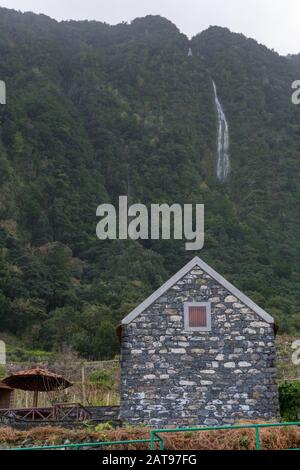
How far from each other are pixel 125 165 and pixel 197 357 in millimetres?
70404

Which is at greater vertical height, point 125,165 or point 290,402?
point 125,165

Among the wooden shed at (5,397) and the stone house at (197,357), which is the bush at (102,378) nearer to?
the wooden shed at (5,397)

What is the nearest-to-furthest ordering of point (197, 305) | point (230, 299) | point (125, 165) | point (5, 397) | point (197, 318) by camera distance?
point (197, 318)
point (197, 305)
point (230, 299)
point (5, 397)
point (125, 165)

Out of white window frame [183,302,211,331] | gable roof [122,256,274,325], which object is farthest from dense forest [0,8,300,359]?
white window frame [183,302,211,331]

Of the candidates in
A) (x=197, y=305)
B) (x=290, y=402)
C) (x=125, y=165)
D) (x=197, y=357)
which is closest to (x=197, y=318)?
(x=197, y=305)

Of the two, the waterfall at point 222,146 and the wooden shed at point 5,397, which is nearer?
the wooden shed at point 5,397

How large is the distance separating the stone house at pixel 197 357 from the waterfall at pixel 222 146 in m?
72.6

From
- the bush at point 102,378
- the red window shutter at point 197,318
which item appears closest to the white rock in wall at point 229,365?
the red window shutter at point 197,318

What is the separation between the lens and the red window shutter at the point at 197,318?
18750 millimetres

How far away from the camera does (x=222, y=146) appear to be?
101 meters

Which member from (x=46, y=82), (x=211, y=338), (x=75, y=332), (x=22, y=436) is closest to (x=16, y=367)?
(x=75, y=332)

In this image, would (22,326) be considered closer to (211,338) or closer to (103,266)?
(103,266)

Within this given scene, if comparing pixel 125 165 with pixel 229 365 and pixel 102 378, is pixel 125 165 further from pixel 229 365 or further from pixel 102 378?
pixel 229 365

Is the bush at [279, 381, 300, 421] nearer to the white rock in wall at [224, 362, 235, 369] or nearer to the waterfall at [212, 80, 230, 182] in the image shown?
the white rock in wall at [224, 362, 235, 369]
